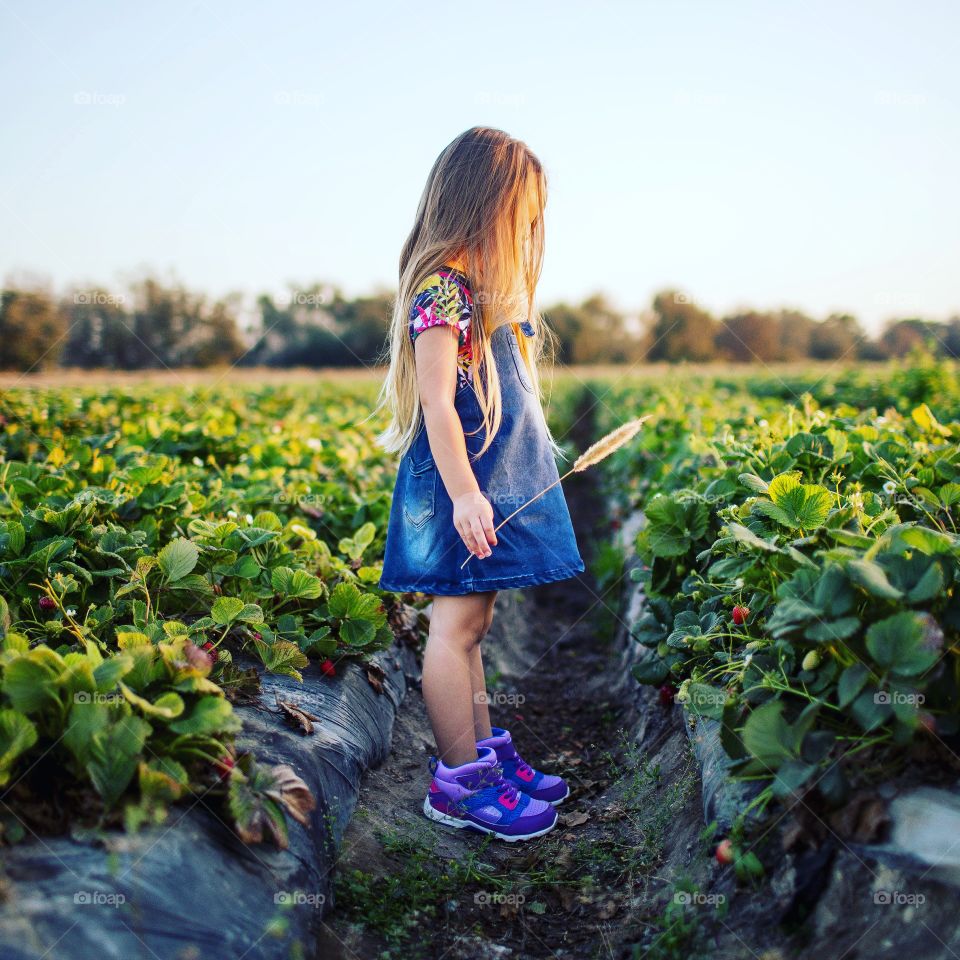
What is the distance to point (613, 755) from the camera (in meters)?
3.00

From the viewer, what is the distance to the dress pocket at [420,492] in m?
2.33

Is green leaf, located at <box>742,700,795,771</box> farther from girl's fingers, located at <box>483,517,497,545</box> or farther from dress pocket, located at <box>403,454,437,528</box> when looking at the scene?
dress pocket, located at <box>403,454,437,528</box>

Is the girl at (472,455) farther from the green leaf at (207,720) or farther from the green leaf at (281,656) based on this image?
the green leaf at (207,720)

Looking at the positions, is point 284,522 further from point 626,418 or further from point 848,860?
point 626,418

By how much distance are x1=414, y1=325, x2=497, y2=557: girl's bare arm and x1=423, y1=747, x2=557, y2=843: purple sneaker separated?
68cm

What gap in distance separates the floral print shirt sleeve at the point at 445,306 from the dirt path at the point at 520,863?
1.30 m

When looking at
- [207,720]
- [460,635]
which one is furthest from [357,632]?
[207,720]

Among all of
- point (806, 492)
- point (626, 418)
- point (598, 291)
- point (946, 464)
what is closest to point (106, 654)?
point (806, 492)

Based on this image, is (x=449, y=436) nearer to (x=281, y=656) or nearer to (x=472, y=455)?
(x=472, y=455)

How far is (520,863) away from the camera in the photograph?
88.4 inches

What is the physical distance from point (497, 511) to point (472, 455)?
18 cm

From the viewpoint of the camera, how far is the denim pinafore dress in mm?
2293

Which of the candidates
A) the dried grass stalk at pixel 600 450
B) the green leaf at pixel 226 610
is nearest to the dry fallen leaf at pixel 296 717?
the green leaf at pixel 226 610

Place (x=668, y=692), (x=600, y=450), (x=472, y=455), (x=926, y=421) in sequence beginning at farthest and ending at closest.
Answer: (x=926, y=421) → (x=668, y=692) → (x=472, y=455) → (x=600, y=450)
